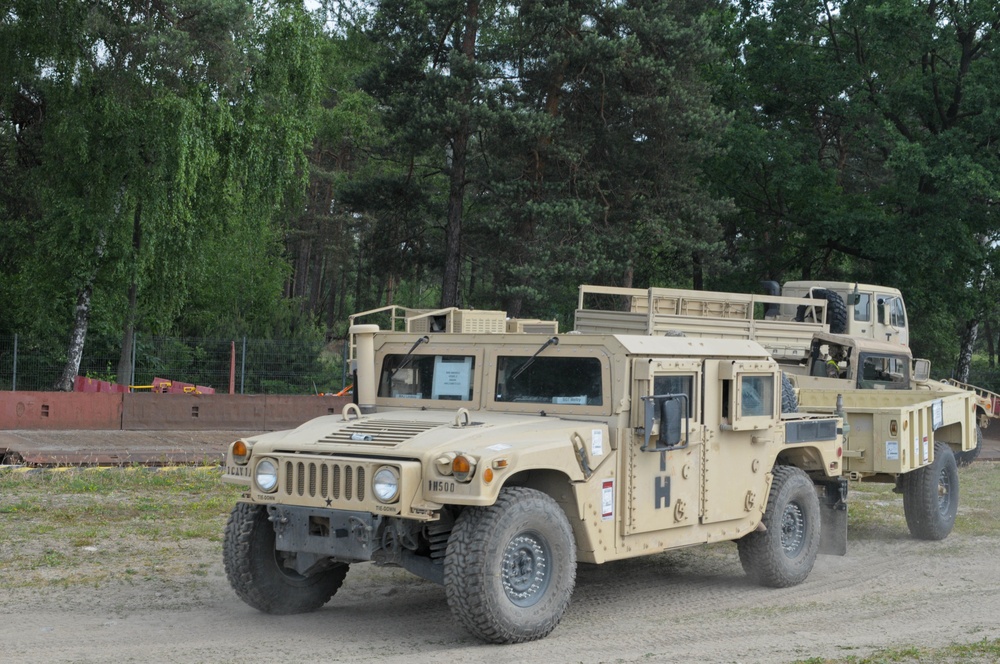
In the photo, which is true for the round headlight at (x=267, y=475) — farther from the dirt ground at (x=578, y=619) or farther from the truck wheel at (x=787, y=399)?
the truck wheel at (x=787, y=399)

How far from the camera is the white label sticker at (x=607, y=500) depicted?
317 inches

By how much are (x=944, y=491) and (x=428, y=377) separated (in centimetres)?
677

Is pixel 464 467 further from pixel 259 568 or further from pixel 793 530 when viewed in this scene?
pixel 793 530

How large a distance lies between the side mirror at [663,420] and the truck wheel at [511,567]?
0.95 meters

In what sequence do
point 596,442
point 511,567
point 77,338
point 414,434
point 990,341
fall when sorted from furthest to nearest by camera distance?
point 990,341 < point 77,338 < point 596,442 < point 414,434 < point 511,567

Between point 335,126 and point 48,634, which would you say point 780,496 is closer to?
point 48,634

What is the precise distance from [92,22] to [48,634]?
17.2 m

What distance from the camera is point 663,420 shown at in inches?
323

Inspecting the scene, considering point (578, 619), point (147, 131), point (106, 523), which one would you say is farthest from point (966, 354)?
point (578, 619)

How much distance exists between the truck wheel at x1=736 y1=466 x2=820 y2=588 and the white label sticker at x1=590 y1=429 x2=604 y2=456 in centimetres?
224

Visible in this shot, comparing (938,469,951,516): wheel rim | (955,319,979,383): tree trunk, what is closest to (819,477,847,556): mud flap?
(938,469,951,516): wheel rim

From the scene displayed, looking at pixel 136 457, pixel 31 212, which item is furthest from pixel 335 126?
pixel 136 457

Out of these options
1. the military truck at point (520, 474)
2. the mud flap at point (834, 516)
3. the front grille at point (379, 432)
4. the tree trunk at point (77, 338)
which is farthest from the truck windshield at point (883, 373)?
the tree trunk at point (77, 338)

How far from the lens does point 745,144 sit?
30.7 metres
